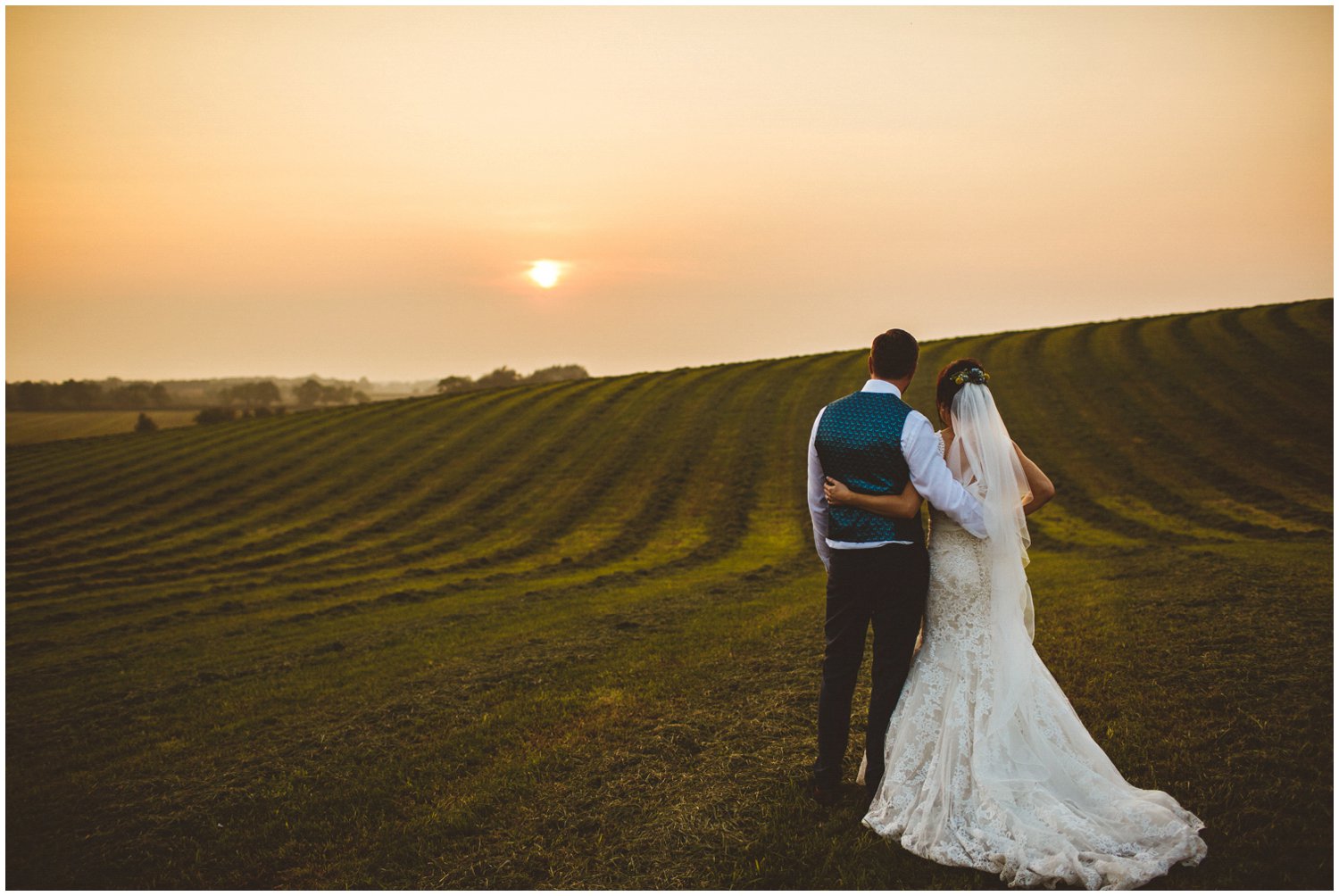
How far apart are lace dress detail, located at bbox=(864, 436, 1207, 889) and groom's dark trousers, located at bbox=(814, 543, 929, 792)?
0.12m

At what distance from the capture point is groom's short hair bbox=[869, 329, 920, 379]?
492 centimetres

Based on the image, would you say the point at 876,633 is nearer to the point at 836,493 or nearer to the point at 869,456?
the point at 836,493

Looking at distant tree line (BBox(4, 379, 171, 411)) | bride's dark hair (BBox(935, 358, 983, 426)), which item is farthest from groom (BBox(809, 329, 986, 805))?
distant tree line (BBox(4, 379, 171, 411))

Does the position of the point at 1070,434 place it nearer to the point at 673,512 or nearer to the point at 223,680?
the point at 673,512

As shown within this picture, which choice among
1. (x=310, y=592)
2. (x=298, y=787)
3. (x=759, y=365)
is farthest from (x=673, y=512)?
(x=759, y=365)

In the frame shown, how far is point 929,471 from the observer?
479 centimetres

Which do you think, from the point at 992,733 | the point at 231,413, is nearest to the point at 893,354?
the point at 992,733

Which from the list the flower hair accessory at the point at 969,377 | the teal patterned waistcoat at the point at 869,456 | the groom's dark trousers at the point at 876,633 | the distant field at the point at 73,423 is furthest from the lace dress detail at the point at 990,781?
the distant field at the point at 73,423

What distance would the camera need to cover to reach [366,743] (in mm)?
7289

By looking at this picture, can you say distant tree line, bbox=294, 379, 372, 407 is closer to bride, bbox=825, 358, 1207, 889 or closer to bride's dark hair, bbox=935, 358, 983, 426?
bride's dark hair, bbox=935, 358, 983, 426

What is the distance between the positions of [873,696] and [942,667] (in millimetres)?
475

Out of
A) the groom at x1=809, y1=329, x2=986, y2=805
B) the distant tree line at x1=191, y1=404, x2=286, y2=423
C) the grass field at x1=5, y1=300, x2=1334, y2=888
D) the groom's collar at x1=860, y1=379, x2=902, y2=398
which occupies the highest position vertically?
the distant tree line at x1=191, y1=404, x2=286, y2=423

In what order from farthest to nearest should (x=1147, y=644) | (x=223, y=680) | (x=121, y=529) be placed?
(x=121, y=529) → (x=223, y=680) → (x=1147, y=644)

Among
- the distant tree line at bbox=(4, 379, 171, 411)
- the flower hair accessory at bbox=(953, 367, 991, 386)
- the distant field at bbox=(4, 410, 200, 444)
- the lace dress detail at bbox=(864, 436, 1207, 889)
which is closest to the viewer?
the lace dress detail at bbox=(864, 436, 1207, 889)
